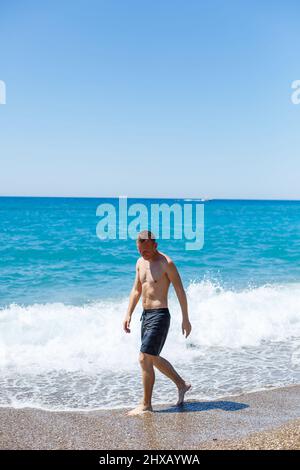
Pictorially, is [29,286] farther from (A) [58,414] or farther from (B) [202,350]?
(A) [58,414]

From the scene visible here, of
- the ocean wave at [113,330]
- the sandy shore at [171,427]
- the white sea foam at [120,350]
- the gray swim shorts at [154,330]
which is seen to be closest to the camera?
the sandy shore at [171,427]

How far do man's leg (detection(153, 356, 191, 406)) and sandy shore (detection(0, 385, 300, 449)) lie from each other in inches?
5.4

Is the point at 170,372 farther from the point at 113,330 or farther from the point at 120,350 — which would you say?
the point at 113,330

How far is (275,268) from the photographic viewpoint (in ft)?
62.5

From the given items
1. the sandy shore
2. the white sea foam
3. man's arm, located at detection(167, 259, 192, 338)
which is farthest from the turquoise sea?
man's arm, located at detection(167, 259, 192, 338)

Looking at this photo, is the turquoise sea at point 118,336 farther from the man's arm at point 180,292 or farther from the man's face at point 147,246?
the man's face at point 147,246

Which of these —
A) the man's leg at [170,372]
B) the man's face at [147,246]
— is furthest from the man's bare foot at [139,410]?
the man's face at [147,246]

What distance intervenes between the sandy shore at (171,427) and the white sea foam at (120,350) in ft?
1.52

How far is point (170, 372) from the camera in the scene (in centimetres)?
522

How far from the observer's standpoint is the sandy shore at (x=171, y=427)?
4.14 metres

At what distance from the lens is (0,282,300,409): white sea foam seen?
6.00 meters

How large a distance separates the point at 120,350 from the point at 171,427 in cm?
330

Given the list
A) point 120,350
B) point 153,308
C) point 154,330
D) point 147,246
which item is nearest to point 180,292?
point 153,308
